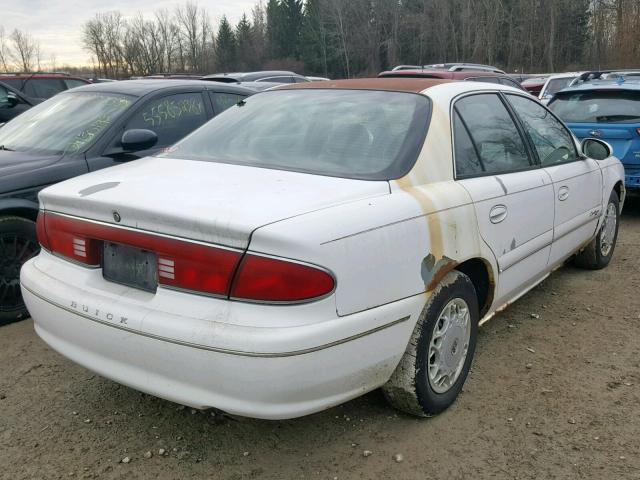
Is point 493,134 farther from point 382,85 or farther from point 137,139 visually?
point 137,139

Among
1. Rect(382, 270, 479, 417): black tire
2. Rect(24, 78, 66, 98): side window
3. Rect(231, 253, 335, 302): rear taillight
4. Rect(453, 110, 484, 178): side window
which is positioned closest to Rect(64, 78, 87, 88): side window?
Rect(24, 78, 66, 98): side window

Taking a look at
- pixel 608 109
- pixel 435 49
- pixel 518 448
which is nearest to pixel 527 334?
pixel 518 448

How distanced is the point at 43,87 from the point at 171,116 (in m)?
8.23

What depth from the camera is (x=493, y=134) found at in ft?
11.2

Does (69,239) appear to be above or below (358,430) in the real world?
above

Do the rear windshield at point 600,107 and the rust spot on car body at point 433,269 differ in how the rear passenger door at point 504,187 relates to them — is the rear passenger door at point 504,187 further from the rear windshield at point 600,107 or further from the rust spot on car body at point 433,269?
the rear windshield at point 600,107

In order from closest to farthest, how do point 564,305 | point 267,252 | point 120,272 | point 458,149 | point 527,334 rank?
point 267,252
point 120,272
point 458,149
point 527,334
point 564,305

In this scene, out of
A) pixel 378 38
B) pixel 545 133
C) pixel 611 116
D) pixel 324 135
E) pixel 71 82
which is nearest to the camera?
pixel 324 135

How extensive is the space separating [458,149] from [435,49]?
5990cm

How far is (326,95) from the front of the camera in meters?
3.33

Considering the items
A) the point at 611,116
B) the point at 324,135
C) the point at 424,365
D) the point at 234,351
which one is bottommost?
the point at 424,365

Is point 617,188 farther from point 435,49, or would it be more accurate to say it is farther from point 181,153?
point 435,49

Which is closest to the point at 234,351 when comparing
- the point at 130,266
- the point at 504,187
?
the point at 130,266

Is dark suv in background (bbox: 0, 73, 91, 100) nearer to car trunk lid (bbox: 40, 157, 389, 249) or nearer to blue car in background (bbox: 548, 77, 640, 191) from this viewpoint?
blue car in background (bbox: 548, 77, 640, 191)
